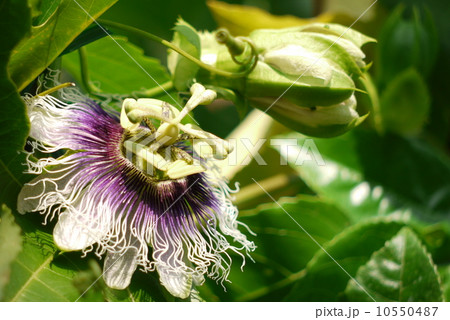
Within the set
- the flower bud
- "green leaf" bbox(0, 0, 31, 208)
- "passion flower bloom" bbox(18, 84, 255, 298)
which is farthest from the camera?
the flower bud

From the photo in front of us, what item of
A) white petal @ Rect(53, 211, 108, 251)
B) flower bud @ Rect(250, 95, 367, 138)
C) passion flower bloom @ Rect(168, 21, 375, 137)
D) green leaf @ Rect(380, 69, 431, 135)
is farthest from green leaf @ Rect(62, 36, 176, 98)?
green leaf @ Rect(380, 69, 431, 135)

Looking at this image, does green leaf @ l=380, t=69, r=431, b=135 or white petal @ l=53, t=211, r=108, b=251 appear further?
green leaf @ l=380, t=69, r=431, b=135

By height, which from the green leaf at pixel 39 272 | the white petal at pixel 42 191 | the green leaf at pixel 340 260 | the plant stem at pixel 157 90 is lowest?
the green leaf at pixel 340 260

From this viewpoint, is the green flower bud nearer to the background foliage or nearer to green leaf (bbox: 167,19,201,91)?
the background foliage

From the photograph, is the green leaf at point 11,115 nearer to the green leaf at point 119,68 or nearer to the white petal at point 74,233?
the white petal at point 74,233

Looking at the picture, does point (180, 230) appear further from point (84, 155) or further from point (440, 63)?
point (440, 63)

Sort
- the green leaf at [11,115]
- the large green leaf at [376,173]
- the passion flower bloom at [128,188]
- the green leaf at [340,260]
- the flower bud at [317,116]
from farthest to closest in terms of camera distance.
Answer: the large green leaf at [376,173] → the green leaf at [340,260] → the flower bud at [317,116] → the passion flower bloom at [128,188] → the green leaf at [11,115]

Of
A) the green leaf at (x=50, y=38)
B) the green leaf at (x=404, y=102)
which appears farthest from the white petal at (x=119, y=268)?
the green leaf at (x=404, y=102)
